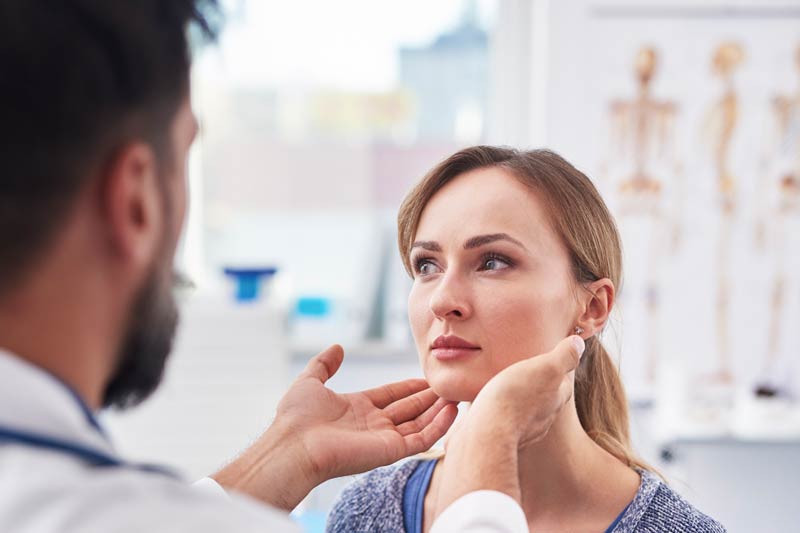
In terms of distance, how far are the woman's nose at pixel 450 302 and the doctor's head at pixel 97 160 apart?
24.7 inches

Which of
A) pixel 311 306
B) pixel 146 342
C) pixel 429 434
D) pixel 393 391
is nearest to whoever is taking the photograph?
pixel 146 342

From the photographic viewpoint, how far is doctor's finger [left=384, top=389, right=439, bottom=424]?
1.35 meters

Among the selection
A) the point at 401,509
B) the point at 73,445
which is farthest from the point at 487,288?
the point at 73,445

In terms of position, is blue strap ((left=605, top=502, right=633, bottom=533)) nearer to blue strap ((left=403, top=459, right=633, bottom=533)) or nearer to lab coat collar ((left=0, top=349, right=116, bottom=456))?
blue strap ((left=403, top=459, right=633, bottom=533))

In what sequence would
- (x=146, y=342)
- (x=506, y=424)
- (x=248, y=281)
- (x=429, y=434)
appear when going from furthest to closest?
(x=248, y=281) < (x=429, y=434) < (x=506, y=424) < (x=146, y=342)

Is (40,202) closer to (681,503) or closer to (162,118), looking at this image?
(162,118)

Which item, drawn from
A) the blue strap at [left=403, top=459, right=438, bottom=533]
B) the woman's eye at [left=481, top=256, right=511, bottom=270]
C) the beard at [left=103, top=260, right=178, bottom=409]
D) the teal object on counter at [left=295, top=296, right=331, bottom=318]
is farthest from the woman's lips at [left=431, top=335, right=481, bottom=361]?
the teal object on counter at [left=295, top=296, right=331, bottom=318]

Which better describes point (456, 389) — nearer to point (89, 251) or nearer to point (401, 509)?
point (401, 509)

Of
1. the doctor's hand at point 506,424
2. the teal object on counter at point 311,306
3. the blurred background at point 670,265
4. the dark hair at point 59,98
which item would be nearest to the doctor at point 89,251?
the dark hair at point 59,98

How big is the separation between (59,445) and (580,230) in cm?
97

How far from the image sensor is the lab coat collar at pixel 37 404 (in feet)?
2.06

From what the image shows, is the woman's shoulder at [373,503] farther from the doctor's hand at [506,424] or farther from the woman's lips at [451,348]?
the doctor's hand at [506,424]

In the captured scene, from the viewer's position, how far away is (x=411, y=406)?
137 cm

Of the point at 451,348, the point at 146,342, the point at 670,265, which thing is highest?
the point at 146,342
